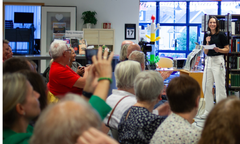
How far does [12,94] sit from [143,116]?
2.42 feet

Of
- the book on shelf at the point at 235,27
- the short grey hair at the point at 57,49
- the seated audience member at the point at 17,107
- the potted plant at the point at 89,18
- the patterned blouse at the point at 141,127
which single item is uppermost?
the potted plant at the point at 89,18

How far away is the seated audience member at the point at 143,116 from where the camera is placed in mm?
1400

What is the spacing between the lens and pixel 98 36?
763 centimetres

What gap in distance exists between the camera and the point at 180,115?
1.37 m

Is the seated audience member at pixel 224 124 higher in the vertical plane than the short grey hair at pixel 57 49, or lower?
lower

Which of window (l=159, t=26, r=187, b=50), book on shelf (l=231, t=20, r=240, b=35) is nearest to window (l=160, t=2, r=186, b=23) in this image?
window (l=159, t=26, r=187, b=50)

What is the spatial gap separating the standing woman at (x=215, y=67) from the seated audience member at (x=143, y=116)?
9.80 feet

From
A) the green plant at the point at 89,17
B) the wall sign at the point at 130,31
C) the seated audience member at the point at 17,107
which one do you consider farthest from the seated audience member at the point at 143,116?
the wall sign at the point at 130,31

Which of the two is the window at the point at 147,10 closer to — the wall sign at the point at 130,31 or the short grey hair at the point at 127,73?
the wall sign at the point at 130,31

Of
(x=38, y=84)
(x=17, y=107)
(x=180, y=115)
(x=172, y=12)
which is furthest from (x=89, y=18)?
(x=17, y=107)

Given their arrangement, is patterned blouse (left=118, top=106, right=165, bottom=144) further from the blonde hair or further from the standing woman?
the standing woman

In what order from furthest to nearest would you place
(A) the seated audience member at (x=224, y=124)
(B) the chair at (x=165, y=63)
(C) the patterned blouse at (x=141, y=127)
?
(B) the chair at (x=165, y=63), (C) the patterned blouse at (x=141, y=127), (A) the seated audience member at (x=224, y=124)

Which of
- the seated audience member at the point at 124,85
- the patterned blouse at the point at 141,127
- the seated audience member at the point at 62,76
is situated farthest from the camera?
the seated audience member at the point at 62,76

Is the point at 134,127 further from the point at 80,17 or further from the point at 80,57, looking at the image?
the point at 80,17
